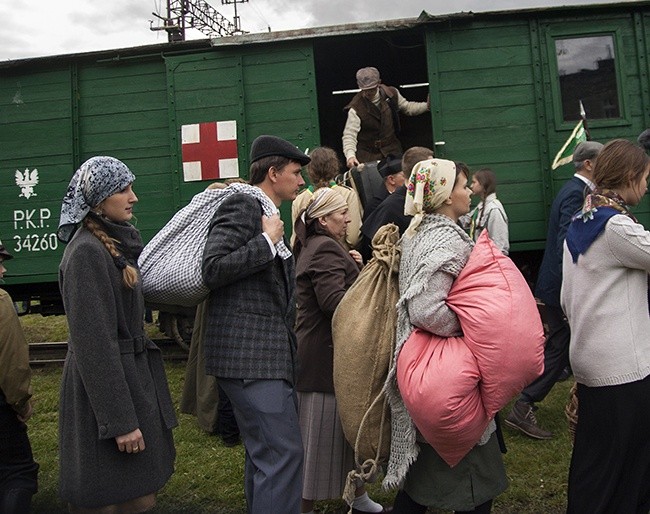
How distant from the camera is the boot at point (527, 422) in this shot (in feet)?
13.5

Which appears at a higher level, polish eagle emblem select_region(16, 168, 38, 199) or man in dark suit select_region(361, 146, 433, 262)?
polish eagle emblem select_region(16, 168, 38, 199)

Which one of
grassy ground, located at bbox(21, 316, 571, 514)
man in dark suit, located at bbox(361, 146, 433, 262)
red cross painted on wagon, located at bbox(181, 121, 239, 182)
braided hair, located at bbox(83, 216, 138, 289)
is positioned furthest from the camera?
red cross painted on wagon, located at bbox(181, 121, 239, 182)

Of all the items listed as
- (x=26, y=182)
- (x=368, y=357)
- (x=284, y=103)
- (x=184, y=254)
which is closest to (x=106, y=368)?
(x=184, y=254)

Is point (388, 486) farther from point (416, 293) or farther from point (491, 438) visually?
point (416, 293)

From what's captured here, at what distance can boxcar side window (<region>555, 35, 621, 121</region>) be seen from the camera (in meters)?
5.80

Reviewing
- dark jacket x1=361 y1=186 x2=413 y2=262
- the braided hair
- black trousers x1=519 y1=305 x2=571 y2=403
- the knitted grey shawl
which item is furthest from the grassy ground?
the braided hair

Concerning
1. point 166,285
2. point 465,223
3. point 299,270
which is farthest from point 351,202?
point 166,285

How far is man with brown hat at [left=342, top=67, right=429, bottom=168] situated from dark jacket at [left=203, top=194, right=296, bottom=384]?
330 cm

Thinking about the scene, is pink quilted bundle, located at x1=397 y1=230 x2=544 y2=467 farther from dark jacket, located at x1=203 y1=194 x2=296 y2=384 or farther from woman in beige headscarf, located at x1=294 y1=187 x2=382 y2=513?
woman in beige headscarf, located at x1=294 y1=187 x2=382 y2=513

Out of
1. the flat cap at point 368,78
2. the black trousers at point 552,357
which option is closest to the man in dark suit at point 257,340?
the black trousers at point 552,357

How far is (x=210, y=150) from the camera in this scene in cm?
618

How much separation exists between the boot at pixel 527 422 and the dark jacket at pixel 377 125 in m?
3.04

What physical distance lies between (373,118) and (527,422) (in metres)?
3.27

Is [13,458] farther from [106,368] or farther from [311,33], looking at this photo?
[311,33]
